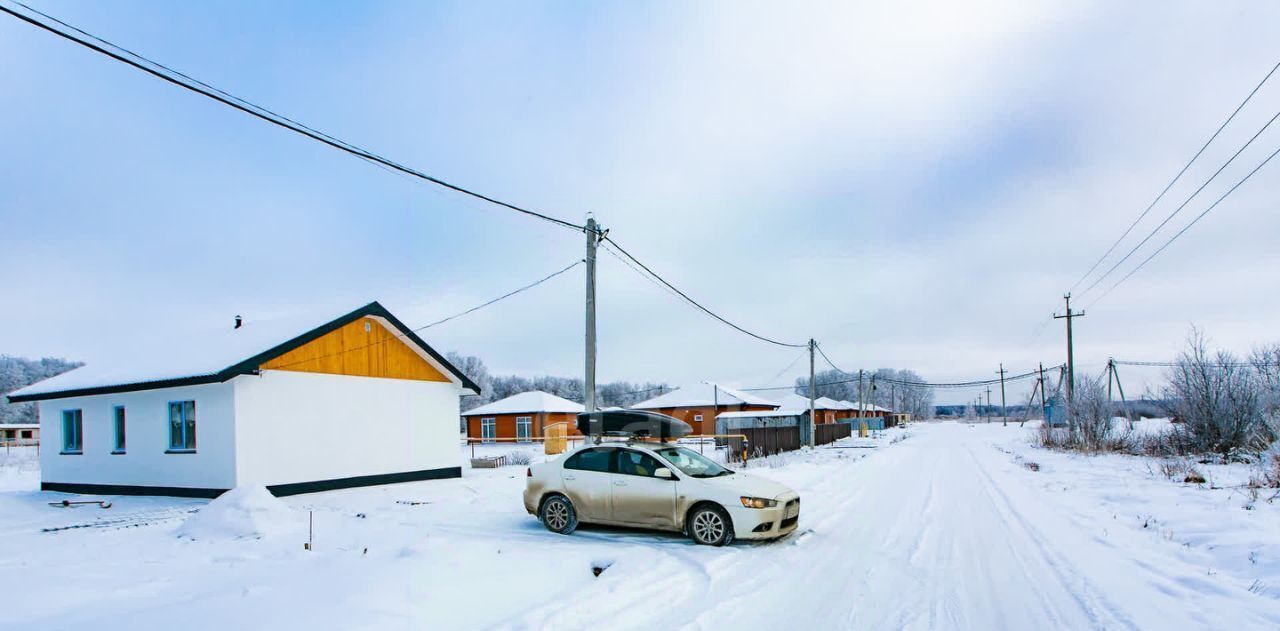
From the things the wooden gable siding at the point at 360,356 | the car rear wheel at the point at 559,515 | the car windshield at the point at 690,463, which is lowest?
the car rear wheel at the point at 559,515

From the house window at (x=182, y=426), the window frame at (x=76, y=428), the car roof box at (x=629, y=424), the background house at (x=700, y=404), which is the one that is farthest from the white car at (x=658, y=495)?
the background house at (x=700, y=404)

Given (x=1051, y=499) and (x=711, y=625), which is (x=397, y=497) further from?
(x=1051, y=499)

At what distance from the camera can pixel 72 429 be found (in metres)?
19.7

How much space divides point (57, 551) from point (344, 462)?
848cm

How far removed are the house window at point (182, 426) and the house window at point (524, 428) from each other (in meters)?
32.6

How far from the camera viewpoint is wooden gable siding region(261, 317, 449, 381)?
17438mm

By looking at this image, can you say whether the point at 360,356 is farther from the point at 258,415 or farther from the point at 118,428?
the point at 118,428

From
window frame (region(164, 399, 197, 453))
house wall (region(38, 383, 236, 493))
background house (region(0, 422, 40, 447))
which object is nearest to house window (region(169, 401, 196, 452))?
window frame (region(164, 399, 197, 453))

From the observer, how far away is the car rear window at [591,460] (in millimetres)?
10836

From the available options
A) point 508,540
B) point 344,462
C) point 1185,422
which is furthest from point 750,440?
point 508,540

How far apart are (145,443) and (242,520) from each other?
9445 mm

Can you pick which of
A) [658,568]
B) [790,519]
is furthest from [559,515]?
[790,519]

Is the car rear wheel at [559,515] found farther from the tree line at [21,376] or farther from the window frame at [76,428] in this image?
the tree line at [21,376]

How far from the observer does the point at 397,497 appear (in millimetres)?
16359
